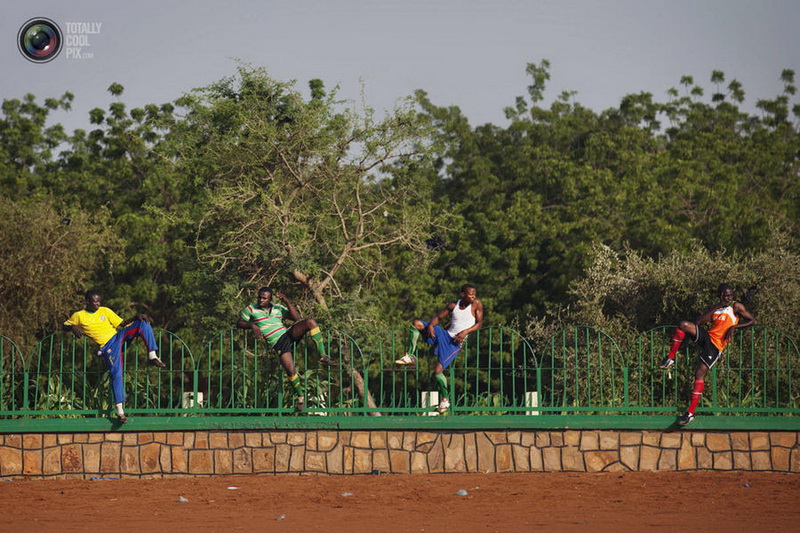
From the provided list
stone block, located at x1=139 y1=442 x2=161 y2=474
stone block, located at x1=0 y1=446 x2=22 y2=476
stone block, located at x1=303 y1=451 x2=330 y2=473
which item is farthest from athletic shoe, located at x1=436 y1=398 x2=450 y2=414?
stone block, located at x1=0 y1=446 x2=22 y2=476

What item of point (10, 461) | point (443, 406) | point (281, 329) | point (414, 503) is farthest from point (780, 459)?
point (10, 461)

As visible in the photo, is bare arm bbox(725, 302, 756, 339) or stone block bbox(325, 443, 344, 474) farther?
stone block bbox(325, 443, 344, 474)

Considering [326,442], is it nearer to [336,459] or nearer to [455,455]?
[336,459]

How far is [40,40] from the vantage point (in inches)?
723

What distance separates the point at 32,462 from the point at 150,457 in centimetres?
120

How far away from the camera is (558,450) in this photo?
10.3 metres

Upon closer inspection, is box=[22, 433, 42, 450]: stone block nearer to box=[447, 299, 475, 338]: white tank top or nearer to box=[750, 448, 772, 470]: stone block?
box=[447, 299, 475, 338]: white tank top

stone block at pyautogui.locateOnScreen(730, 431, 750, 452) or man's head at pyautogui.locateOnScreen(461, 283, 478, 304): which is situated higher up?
man's head at pyautogui.locateOnScreen(461, 283, 478, 304)

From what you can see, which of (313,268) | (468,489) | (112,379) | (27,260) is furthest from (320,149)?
(468,489)

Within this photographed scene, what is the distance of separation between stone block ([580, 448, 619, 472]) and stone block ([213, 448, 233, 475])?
142 inches

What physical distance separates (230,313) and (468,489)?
34.5 ft

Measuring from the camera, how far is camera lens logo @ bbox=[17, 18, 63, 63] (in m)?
17.8

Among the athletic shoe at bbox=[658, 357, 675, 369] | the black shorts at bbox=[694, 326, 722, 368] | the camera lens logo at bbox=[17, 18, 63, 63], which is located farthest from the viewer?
the camera lens logo at bbox=[17, 18, 63, 63]

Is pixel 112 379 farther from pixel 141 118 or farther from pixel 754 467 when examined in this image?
pixel 141 118
